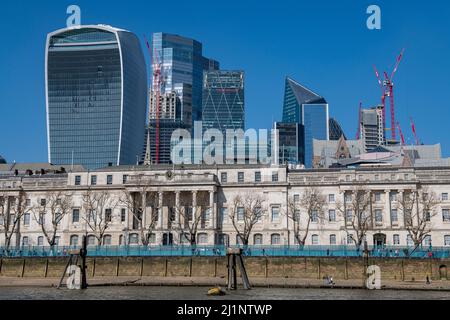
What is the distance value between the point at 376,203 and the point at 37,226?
6689 centimetres

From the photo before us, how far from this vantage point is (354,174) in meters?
109

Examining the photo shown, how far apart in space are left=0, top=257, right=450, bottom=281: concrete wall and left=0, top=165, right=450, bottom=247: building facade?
2039 centimetres

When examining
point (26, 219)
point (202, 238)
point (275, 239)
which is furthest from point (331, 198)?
point (26, 219)

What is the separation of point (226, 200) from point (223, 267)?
32.0 meters

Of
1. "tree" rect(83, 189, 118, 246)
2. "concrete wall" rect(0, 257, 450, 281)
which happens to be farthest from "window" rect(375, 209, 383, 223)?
"tree" rect(83, 189, 118, 246)

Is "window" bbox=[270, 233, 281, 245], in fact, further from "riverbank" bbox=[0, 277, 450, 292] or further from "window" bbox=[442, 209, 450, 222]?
"riverbank" bbox=[0, 277, 450, 292]

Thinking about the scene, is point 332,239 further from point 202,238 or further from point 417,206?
point 202,238

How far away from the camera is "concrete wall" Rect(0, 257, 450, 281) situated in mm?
75500

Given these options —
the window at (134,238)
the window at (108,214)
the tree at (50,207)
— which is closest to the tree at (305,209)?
the window at (134,238)

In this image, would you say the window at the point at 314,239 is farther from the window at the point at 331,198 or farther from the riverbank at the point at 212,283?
the riverbank at the point at 212,283

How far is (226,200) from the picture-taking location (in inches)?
4350

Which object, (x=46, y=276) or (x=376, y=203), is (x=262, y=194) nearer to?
(x=376, y=203)
